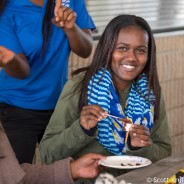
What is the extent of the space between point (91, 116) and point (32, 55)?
555 mm

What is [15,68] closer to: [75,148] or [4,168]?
[75,148]

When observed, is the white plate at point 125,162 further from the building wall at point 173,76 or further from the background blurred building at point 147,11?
the building wall at point 173,76

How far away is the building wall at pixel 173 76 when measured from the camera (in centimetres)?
398

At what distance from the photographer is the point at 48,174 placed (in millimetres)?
1825

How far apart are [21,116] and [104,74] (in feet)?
1.53

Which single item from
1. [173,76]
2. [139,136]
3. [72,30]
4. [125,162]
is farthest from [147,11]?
[125,162]

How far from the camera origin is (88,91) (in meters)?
2.31

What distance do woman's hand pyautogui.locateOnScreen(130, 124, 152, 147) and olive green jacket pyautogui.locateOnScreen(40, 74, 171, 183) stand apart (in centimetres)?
4

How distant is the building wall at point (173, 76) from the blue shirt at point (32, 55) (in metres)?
1.60

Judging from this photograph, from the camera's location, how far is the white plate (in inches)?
71.2

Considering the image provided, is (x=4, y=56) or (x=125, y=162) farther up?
(x=4, y=56)

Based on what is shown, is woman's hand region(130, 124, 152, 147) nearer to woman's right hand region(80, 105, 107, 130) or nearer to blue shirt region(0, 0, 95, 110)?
woman's right hand region(80, 105, 107, 130)

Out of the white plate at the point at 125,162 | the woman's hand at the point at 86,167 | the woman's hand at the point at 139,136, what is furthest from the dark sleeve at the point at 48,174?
the woman's hand at the point at 139,136

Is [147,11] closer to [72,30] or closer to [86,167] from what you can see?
[72,30]
